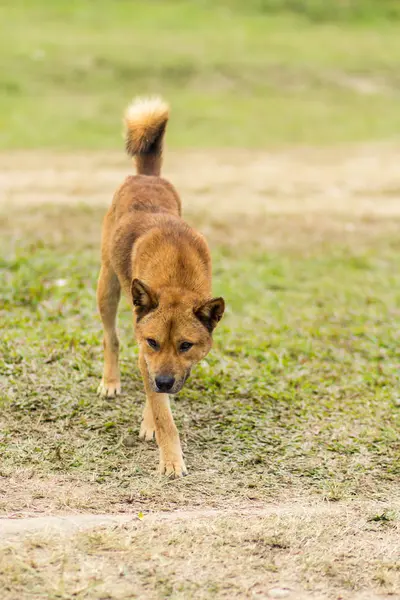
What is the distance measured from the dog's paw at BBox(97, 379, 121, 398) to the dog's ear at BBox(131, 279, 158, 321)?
4.24ft

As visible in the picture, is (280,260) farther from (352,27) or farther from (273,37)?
(352,27)

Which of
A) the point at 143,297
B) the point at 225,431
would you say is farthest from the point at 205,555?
the point at 225,431

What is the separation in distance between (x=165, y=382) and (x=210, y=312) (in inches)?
19.5

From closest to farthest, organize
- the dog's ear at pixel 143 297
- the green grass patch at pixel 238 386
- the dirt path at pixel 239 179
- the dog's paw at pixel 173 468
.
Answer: the dog's ear at pixel 143 297, the dog's paw at pixel 173 468, the green grass patch at pixel 238 386, the dirt path at pixel 239 179

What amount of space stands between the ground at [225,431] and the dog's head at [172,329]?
2.34 feet

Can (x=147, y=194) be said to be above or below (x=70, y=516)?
above

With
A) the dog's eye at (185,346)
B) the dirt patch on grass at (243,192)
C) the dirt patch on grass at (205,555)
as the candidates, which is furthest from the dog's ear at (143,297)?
the dirt patch on grass at (243,192)

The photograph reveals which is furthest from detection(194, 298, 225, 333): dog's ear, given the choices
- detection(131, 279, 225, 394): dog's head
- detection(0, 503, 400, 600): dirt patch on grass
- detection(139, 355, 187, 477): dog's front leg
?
detection(0, 503, 400, 600): dirt patch on grass

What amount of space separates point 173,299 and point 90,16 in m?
25.5

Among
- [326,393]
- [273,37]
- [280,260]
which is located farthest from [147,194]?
[273,37]

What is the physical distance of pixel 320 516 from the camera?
17.2ft

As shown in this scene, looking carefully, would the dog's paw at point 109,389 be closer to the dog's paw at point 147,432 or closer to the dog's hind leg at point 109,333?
the dog's hind leg at point 109,333

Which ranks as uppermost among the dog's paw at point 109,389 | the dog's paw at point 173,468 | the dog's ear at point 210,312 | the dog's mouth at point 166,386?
the dog's ear at point 210,312

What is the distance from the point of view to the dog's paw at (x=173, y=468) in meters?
5.69
